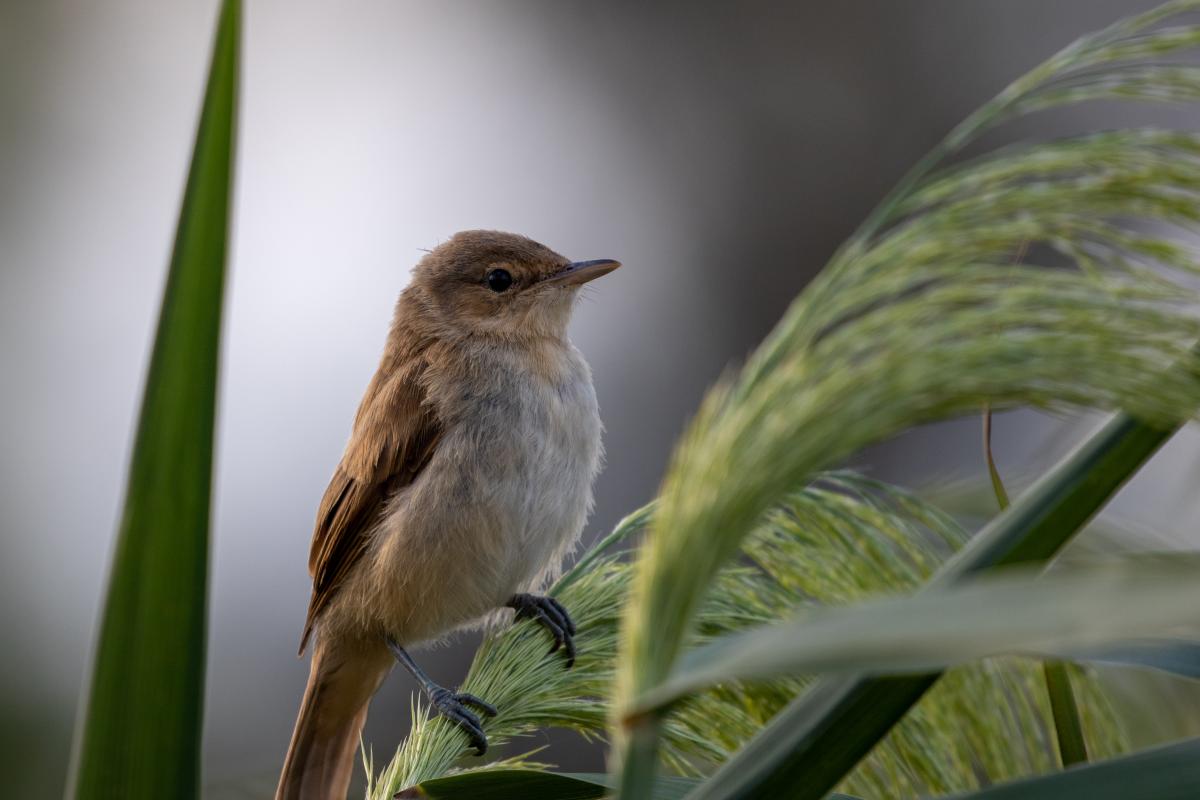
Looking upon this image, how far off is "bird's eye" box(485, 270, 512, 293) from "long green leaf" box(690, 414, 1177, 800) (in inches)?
97.2

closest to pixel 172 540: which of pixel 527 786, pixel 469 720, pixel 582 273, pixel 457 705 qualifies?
pixel 527 786

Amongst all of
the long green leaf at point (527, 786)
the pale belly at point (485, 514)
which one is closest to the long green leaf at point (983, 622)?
the long green leaf at point (527, 786)

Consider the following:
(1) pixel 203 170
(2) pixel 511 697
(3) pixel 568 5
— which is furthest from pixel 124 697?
(3) pixel 568 5

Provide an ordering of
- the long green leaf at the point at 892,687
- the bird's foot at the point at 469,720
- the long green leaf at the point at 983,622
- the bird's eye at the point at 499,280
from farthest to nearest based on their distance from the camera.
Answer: the bird's eye at the point at 499,280, the bird's foot at the point at 469,720, the long green leaf at the point at 892,687, the long green leaf at the point at 983,622

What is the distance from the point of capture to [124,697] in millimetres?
789

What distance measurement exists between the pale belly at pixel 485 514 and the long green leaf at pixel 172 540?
5.83ft

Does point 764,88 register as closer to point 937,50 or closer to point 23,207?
point 937,50

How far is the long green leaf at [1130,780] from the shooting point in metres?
0.70

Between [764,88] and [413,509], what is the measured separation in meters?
5.95

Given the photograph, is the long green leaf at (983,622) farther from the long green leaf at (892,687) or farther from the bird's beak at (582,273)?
the bird's beak at (582,273)

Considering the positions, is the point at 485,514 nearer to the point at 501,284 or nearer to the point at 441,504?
the point at 441,504

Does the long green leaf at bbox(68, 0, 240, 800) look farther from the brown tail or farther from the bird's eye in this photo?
the bird's eye

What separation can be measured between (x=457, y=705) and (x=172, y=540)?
1161 mm

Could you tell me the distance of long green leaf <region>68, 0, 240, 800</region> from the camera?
2.58 feet
